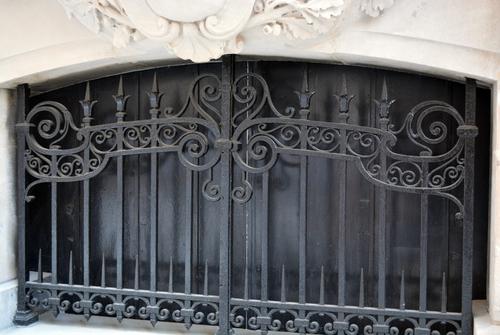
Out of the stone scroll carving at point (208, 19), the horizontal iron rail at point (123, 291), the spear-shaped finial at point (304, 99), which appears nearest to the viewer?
the stone scroll carving at point (208, 19)

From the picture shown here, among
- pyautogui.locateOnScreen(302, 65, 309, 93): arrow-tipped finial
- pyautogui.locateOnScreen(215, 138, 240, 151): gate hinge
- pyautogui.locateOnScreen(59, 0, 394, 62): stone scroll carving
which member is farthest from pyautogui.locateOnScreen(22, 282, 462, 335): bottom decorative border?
pyautogui.locateOnScreen(59, 0, 394, 62): stone scroll carving

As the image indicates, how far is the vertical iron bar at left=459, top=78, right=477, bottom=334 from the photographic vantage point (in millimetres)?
2311

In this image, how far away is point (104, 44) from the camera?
252cm

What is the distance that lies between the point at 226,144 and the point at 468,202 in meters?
1.00

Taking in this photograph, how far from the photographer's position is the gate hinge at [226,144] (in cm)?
251

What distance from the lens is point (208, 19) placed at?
7.13 feet

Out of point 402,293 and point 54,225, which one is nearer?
point 402,293

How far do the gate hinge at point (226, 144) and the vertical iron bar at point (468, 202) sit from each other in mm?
910

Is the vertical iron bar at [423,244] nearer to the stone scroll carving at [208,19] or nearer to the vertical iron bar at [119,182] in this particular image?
the stone scroll carving at [208,19]

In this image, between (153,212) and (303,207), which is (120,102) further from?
(303,207)

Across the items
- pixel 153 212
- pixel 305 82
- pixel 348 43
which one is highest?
pixel 348 43

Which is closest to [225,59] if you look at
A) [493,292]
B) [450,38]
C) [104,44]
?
[104,44]

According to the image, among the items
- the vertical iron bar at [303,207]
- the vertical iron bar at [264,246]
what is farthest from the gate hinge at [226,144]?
the vertical iron bar at [303,207]

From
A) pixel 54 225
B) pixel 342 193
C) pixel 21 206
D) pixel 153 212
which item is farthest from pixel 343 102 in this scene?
pixel 21 206
